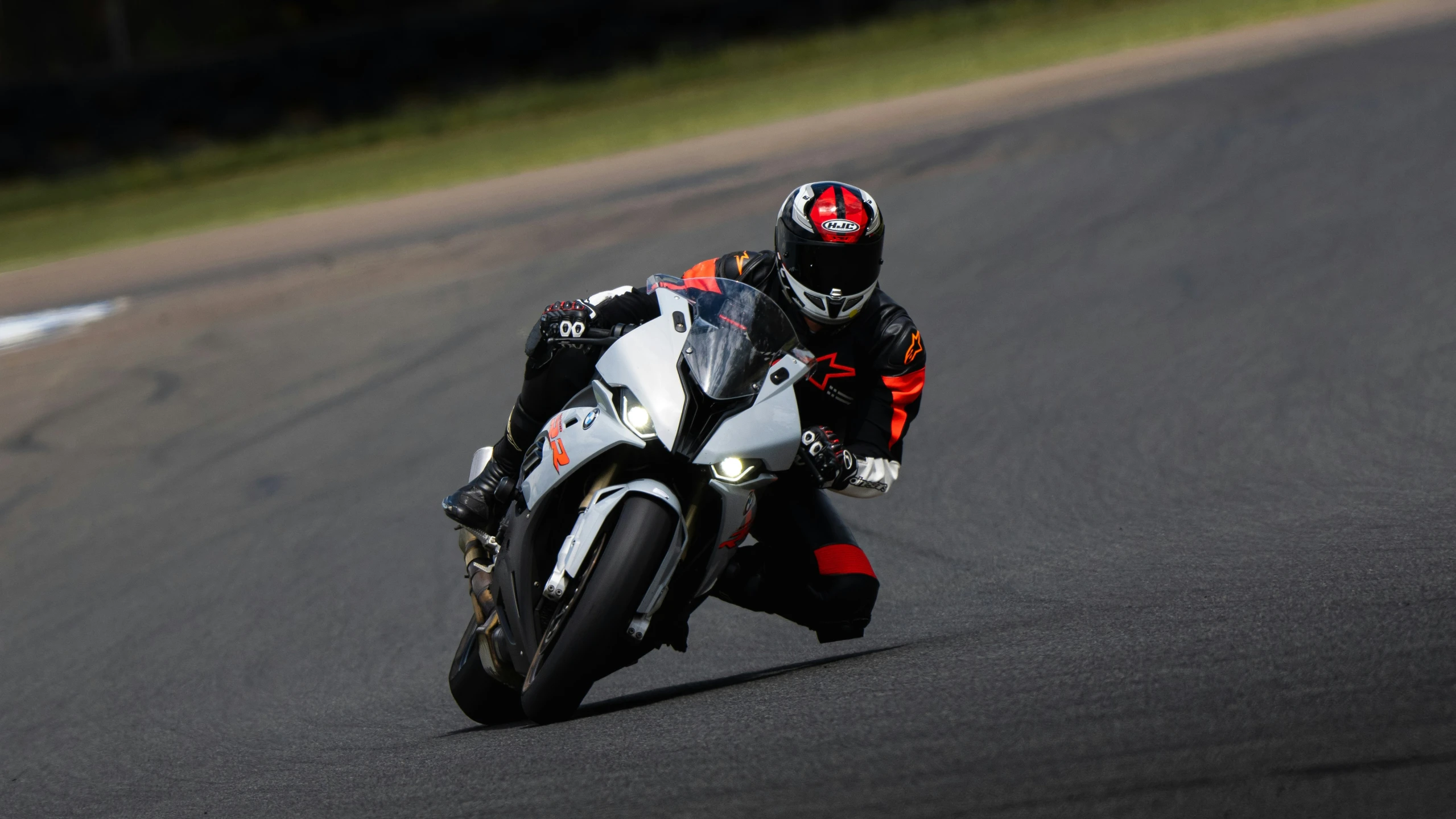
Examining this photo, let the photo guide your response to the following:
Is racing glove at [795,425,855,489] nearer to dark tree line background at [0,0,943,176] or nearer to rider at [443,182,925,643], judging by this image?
rider at [443,182,925,643]

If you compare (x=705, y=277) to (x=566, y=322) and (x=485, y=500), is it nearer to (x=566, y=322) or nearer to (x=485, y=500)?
(x=566, y=322)

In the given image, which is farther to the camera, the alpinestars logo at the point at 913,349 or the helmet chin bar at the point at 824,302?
the alpinestars logo at the point at 913,349

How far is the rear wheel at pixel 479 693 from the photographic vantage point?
179 inches

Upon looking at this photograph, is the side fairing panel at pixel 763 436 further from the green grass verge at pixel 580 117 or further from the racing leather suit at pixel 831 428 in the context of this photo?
the green grass verge at pixel 580 117

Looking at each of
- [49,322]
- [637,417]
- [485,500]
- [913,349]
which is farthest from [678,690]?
[49,322]

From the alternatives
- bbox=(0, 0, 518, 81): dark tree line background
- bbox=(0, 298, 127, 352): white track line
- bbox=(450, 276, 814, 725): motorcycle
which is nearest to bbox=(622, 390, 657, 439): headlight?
bbox=(450, 276, 814, 725): motorcycle

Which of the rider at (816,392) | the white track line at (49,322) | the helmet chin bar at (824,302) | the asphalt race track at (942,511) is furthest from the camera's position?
the white track line at (49,322)

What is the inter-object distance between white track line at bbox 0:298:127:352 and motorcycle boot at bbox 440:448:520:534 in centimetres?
796

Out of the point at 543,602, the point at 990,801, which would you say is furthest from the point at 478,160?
the point at 990,801

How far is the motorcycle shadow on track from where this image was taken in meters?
4.33

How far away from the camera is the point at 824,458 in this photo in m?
4.23

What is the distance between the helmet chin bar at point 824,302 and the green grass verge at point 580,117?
11560mm

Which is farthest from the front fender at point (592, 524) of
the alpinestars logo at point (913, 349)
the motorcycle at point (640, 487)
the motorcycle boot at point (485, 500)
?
the alpinestars logo at point (913, 349)

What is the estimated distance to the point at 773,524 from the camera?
4938 millimetres
